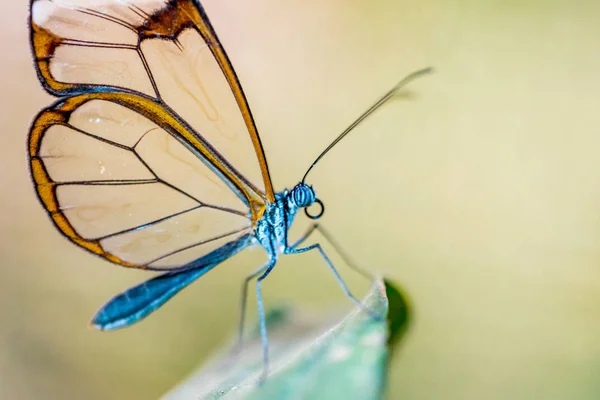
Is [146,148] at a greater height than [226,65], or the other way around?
[226,65]

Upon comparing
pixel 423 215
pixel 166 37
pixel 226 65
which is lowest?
pixel 423 215

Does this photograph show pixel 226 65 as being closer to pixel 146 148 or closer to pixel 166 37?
pixel 166 37

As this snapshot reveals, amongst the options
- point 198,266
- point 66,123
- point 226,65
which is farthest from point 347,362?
point 66,123

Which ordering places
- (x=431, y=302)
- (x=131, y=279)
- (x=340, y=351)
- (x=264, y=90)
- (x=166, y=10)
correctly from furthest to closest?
(x=264, y=90) → (x=131, y=279) → (x=431, y=302) → (x=166, y=10) → (x=340, y=351)

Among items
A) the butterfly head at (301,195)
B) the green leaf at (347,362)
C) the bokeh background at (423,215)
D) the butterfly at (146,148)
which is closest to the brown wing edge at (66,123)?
the butterfly at (146,148)

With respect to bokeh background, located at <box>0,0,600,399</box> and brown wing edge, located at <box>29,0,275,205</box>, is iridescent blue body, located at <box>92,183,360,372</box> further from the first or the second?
bokeh background, located at <box>0,0,600,399</box>

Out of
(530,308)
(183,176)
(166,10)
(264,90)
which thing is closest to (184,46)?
(166,10)

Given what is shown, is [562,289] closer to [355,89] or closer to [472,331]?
[472,331]
